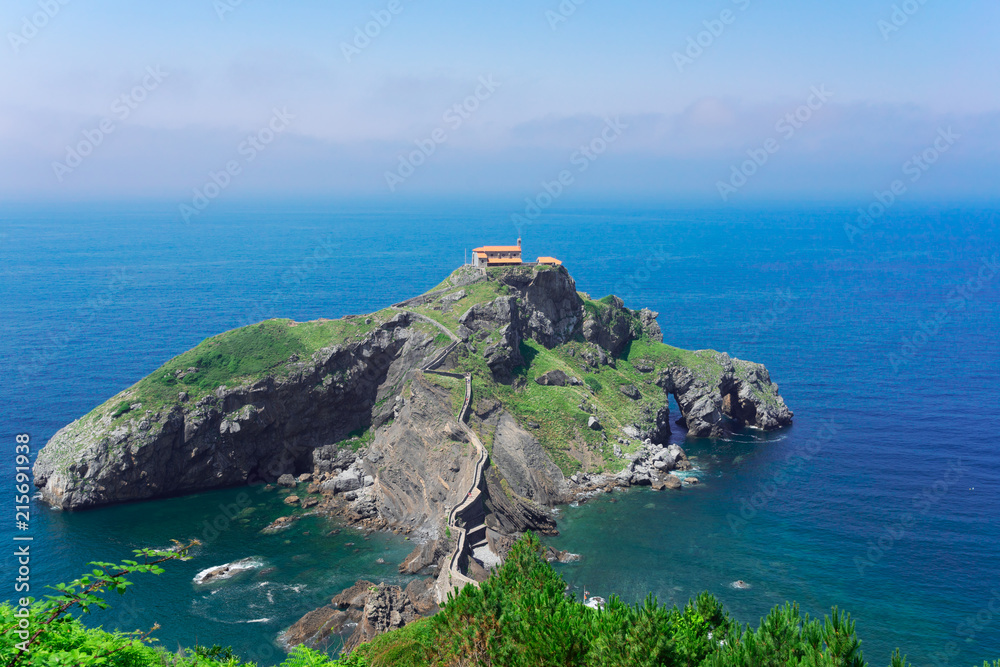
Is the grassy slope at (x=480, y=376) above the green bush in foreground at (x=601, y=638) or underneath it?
above

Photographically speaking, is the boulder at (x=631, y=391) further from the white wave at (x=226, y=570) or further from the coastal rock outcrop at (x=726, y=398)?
the white wave at (x=226, y=570)

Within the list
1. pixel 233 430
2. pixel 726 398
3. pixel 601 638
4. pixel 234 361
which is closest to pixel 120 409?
pixel 233 430

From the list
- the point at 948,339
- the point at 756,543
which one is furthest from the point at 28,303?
the point at 948,339

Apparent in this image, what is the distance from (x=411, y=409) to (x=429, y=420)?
3.45 metres

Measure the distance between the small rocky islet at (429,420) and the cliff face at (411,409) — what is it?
8.9 inches

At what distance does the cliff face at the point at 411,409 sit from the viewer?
3457 inches

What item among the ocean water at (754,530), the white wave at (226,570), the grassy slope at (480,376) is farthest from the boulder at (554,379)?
the white wave at (226,570)

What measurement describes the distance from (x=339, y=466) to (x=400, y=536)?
19.0 m

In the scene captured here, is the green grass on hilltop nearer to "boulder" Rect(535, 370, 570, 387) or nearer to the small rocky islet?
the small rocky islet

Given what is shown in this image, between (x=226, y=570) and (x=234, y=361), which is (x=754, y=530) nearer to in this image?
(x=226, y=570)

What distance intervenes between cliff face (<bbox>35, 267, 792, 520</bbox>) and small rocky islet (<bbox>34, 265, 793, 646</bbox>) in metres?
0.23


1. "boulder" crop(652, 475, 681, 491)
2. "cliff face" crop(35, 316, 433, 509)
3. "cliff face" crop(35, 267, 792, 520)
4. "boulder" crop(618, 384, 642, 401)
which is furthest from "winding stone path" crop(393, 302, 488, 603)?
"boulder" crop(618, 384, 642, 401)

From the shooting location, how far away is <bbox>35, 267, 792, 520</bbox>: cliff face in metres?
87.8

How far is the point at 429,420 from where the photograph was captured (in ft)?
302
